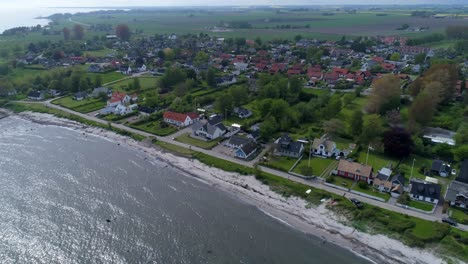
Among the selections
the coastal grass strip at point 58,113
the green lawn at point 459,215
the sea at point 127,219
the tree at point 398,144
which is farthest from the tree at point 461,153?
the coastal grass strip at point 58,113

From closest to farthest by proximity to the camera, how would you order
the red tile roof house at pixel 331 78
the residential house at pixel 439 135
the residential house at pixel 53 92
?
1. the residential house at pixel 439 135
2. the residential house at pixel 53 92
3. the red tile roof house at pixel 331 78

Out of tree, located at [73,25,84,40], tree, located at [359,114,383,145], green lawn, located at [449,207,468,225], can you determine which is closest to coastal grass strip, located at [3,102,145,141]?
tree, located at [359,114,383,145]

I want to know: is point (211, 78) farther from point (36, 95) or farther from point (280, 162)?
point (280, 162)

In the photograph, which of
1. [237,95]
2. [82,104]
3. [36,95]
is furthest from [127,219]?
[36,95]

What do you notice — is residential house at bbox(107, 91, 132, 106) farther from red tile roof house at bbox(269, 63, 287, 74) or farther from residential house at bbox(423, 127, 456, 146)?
residential house at bbox(423, 127, 456, 146)

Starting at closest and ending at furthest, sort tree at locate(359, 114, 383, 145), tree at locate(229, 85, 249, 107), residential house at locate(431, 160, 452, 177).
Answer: residential house at locate(431, 160, 452, 177)
tree at locate(359, 114, 383, 145)
tree at locate(229, 85, 249, 107)

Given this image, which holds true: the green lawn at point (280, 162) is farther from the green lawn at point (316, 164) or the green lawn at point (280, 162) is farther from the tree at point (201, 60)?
the tree at point (201, 60)
